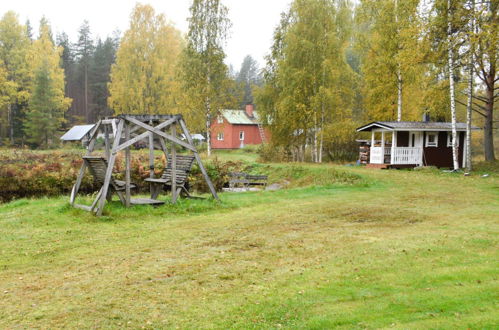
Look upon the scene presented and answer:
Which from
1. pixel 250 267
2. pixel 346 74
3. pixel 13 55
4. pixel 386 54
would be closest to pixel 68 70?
pixel 13 55

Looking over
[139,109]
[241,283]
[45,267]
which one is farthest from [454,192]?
[139,109]

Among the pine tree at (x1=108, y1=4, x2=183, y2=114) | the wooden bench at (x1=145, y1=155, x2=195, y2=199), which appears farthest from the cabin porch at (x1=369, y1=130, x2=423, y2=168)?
the pine tree at (x1=108, y1=4, x2=183, y2=114)

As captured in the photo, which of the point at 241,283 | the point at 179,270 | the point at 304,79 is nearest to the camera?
the point at 241,283

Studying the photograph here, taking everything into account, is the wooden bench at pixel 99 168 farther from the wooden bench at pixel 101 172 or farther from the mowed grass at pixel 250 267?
the mowed grass at pixel 250 267

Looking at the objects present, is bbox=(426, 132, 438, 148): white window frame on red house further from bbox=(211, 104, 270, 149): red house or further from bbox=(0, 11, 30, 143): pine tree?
bbox=(0, 11, 30, 143): pine tree

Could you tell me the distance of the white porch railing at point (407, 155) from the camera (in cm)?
2477

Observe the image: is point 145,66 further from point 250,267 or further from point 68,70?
point 250,267

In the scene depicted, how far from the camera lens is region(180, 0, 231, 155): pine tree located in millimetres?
32250

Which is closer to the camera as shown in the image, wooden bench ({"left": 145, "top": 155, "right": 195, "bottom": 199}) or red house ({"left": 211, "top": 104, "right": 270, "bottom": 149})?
wooden bench ({"left": 145, "top": 155, "right": 195, "bottom": 199})

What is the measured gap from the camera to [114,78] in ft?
141

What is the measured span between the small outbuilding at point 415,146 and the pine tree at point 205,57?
12135 millimetres

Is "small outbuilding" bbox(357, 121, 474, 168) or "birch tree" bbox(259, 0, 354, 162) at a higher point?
"birch tree" bbox(259, 0, 354, 162)

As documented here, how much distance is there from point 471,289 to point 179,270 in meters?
3.72

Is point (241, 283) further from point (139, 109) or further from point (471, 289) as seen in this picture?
point (139, 109)
